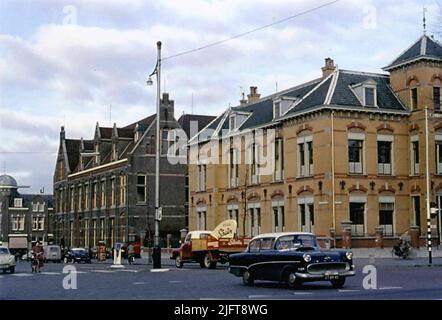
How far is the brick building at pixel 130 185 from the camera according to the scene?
72.1 meters

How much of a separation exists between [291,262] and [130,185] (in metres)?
53.5

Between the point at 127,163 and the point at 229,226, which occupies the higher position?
the point at 127,163

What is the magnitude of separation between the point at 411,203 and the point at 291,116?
34.4 feet

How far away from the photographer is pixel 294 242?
68.6 feet

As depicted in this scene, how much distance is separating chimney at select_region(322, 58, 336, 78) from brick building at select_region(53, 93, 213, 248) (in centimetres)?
2383

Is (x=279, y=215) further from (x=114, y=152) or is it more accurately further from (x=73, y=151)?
(x=73, y=151)

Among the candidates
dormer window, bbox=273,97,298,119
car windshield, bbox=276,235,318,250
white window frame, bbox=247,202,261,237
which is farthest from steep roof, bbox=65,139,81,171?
car windshield, bbox=276,235,318,250

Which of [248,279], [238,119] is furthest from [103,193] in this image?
[248,279]

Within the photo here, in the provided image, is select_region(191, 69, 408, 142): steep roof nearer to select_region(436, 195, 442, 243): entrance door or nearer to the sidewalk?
select_region(436, 195, 442, 243): entrance door

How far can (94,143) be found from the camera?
276 ft

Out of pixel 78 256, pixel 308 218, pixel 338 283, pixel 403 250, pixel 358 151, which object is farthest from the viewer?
pixel 78 256

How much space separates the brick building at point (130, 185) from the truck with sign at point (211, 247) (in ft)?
98.1
